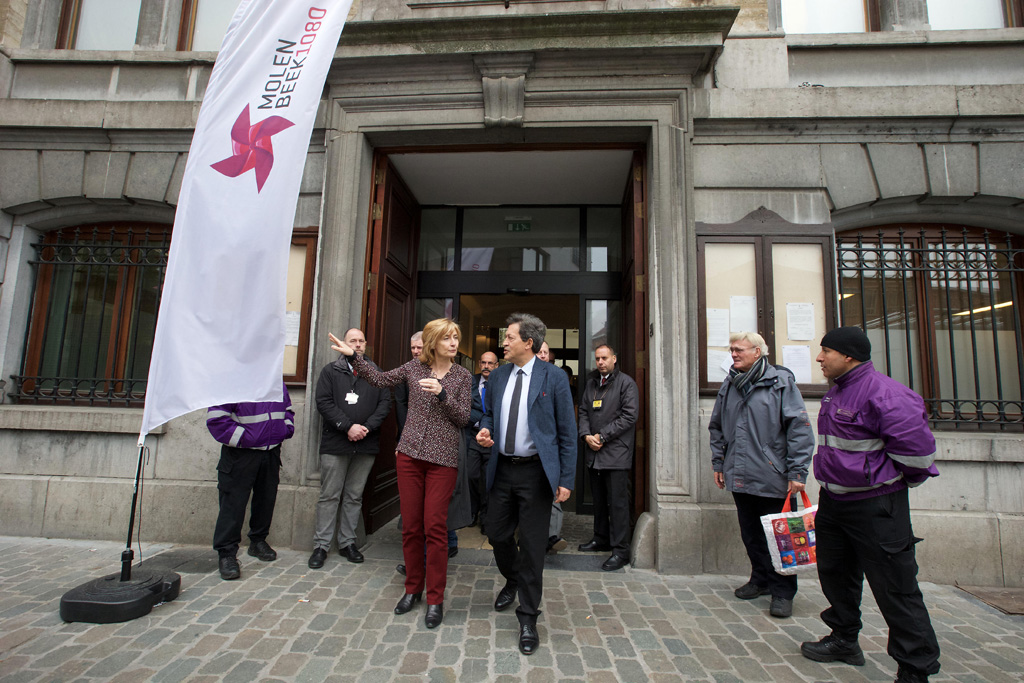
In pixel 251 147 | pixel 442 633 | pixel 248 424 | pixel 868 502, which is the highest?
pixel 251 147

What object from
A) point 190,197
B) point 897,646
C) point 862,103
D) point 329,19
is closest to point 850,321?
point 862,103

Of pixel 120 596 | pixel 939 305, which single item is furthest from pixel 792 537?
pixel 120 596

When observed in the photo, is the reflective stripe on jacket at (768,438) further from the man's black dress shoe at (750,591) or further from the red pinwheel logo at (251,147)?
the red pinwheel logo at (251,147)

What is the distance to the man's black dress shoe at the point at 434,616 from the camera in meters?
3.20

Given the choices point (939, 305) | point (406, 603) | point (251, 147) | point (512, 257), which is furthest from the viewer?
point (512, 257)

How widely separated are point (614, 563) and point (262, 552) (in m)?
3.07

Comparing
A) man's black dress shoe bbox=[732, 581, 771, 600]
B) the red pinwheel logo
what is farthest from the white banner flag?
man's black dress shoe bbox=[732, 581, 771, 600]

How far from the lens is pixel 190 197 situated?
3350mm

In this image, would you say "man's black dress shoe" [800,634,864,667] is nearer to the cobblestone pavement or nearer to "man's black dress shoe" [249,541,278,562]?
the cobblestone pavement

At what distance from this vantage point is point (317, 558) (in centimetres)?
427

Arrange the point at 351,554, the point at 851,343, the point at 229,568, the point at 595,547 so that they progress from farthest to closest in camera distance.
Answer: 1. the point at 595,547
2. the point at 351,554
3. the point at 229,568
4. the point at 851,343

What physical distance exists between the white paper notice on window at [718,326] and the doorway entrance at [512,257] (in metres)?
0.65

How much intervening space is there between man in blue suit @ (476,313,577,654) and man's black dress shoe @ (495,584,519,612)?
181mm

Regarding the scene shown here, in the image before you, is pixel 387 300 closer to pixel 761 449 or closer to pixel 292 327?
pixel 292 327
